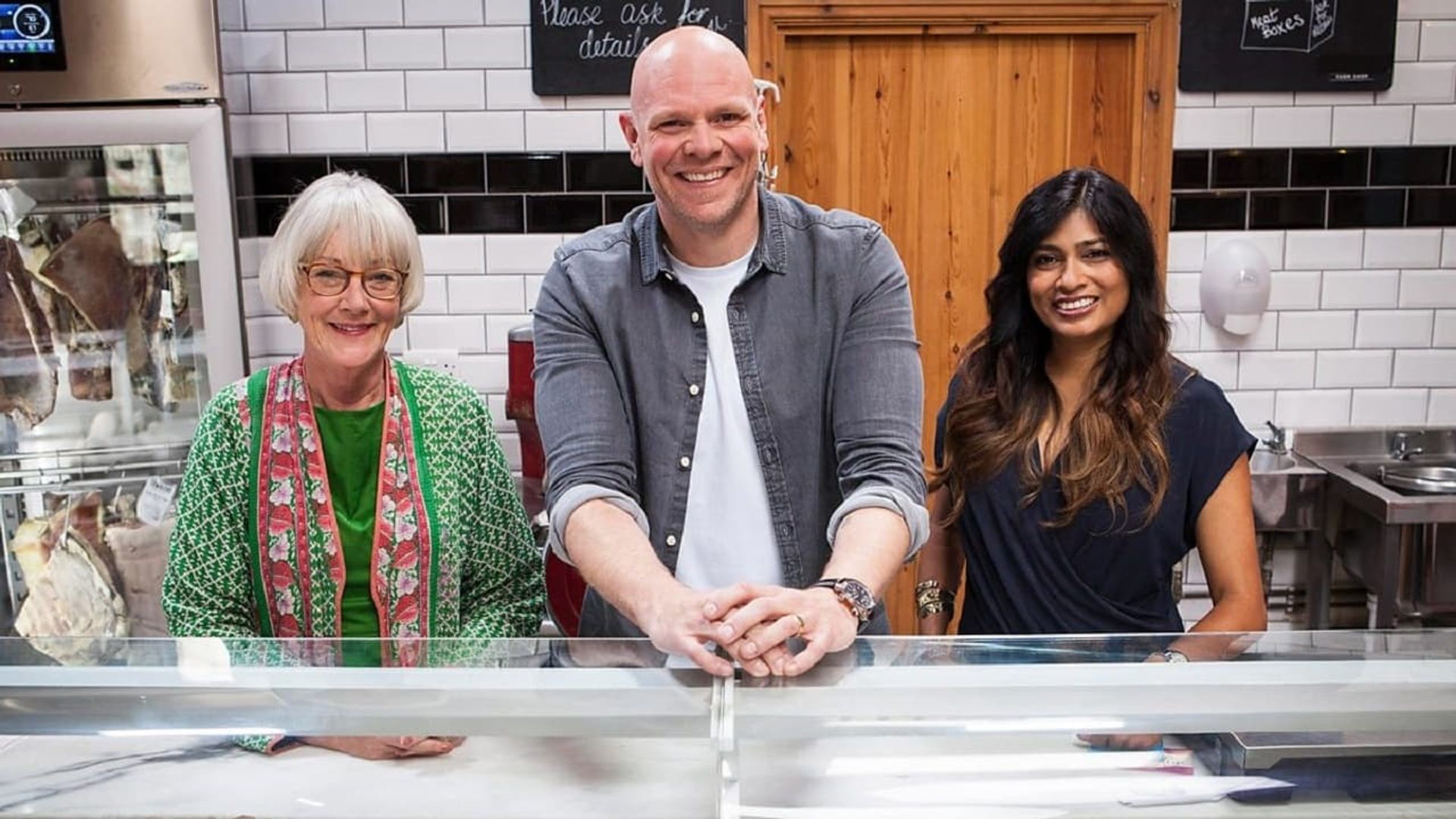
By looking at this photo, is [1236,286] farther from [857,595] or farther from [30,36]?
[30,36]

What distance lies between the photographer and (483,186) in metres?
3.22

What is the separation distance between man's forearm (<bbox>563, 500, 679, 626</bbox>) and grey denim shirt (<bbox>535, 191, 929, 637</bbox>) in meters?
0.13

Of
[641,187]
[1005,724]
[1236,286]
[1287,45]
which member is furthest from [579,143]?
[1005,724]

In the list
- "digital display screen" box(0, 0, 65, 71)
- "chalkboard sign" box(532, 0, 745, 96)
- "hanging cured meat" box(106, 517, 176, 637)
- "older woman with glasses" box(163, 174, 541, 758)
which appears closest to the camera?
"older woman with glasses" box(163, 174, 541, 758)

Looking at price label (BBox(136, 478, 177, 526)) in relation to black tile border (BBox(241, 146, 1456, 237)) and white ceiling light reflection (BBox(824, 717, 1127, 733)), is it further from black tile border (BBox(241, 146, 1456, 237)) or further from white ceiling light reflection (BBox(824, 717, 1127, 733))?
white ceiling light reflection (BBox(824, 717, 1127, 733))

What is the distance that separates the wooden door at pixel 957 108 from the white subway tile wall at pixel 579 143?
0.16 m

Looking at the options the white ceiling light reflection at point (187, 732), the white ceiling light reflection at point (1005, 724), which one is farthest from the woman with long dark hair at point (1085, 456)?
the white ceiling light reflection at point (187, 732)

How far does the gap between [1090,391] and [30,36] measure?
2327mm

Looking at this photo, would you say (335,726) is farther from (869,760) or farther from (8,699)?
(869,760)

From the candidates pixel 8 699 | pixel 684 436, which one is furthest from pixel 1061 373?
pixel 8 699

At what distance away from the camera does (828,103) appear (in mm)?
3277

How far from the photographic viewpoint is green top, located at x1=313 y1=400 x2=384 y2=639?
1618 millimetres

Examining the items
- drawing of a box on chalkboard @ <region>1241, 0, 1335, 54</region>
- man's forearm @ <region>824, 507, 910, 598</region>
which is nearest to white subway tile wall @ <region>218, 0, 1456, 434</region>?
drawing of a box on chalkboard @ <region>1241, 0, 1335, 54</region>

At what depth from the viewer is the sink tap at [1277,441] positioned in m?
3.27
